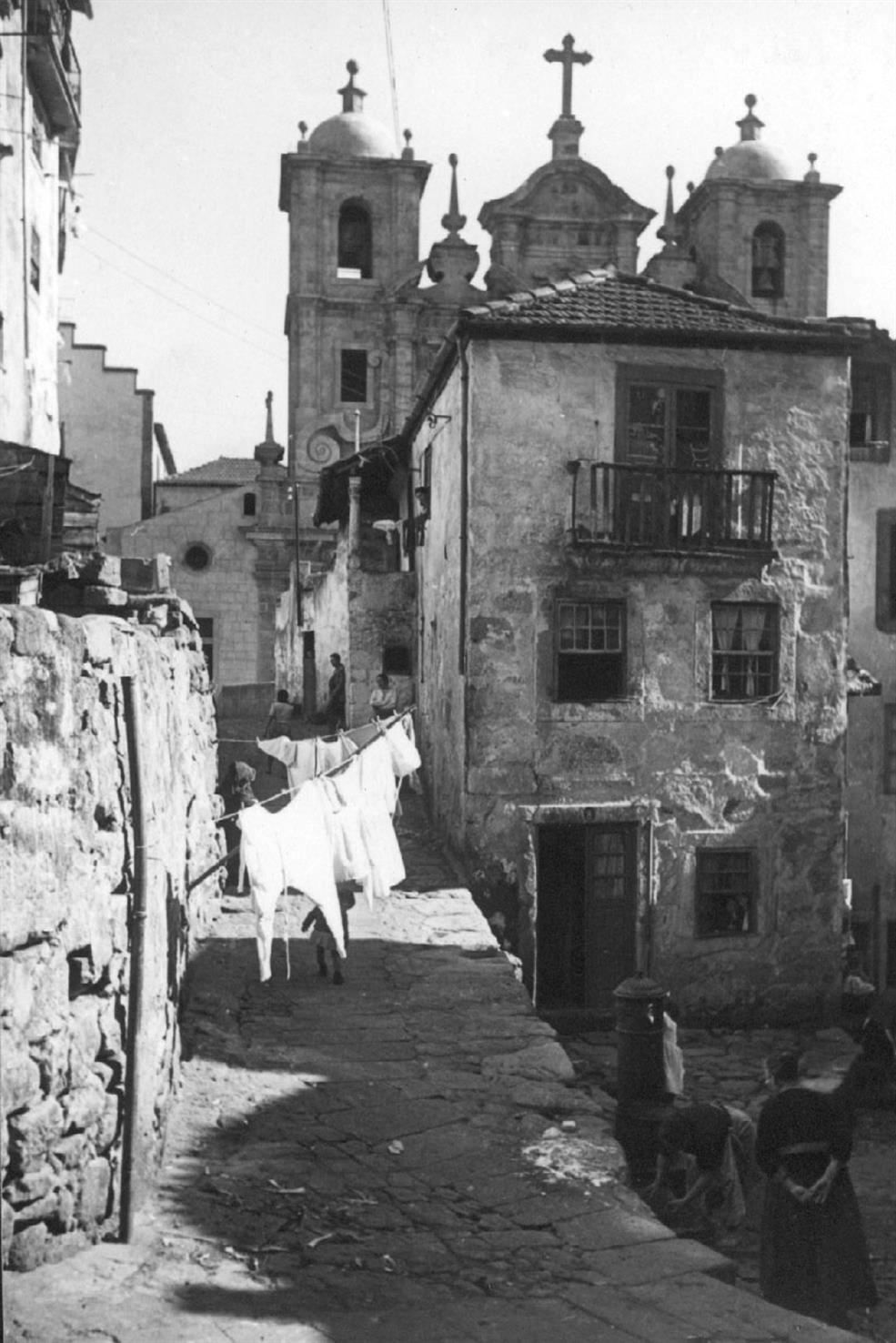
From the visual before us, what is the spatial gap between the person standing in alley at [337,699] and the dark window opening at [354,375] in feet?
60.7

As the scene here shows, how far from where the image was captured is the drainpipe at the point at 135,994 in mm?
6781

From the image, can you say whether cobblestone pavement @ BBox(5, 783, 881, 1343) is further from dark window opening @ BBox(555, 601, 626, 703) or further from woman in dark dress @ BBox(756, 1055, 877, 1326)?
dark window opening @ BBox(555, 601, 626, 703)

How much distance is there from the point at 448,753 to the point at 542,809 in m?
1.87

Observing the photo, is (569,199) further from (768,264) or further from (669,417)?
(669,417)

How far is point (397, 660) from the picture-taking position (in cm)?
2308

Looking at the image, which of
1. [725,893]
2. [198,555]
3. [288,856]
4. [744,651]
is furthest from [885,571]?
[198,555]

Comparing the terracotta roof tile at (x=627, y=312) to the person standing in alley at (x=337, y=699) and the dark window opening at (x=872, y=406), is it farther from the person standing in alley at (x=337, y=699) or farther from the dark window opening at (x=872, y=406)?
the person standing in alley at (x=337, y=699)

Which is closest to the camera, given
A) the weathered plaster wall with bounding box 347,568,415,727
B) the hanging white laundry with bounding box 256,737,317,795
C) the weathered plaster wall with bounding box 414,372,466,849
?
the hanging white laundry with bounding box 256,737,317,795

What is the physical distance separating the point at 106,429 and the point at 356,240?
32.0ft

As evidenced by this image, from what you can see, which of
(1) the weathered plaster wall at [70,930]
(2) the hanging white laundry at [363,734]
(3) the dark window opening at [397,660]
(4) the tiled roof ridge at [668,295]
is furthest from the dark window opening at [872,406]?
(1) the weathered plaster wall at [70,930]

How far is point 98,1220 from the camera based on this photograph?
21.6 feet

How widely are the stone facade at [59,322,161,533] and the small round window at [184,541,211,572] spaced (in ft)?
18.2

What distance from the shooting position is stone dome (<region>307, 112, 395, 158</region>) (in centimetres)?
3991

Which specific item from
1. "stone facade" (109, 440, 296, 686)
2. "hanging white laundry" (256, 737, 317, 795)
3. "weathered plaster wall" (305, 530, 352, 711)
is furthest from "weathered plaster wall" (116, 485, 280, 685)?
"hanging white laundry" (256, 737, 317, 795)
